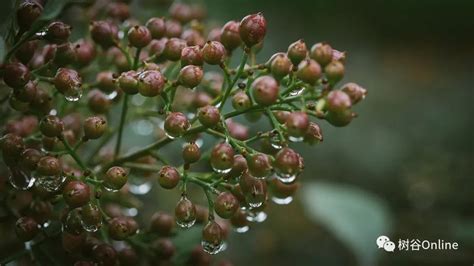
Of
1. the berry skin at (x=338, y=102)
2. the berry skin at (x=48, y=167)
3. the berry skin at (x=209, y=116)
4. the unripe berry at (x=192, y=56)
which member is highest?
the unripe berry at (x=192, y=56)

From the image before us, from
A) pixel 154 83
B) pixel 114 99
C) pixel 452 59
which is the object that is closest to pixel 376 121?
pixel 452 59

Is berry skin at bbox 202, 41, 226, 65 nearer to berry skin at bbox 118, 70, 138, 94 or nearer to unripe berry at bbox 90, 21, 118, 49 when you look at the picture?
berry skin at bbox 118, 70, 138, 94

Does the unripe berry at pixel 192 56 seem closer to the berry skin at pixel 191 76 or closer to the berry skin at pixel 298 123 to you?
the berry skin at pixel 191 76

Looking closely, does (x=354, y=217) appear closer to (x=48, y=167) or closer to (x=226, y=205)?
(x=226, y=205)

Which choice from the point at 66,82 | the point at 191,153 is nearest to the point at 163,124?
the point at 191,153

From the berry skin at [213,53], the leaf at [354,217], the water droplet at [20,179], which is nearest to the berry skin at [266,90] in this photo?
the berry skin at [213,53]

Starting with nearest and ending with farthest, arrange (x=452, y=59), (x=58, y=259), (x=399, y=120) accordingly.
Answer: (x=58, y=259) → (x=399, y=120) → (x=452, y=59)

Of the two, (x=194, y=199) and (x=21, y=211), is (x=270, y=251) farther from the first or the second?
(x=21, y=211)
